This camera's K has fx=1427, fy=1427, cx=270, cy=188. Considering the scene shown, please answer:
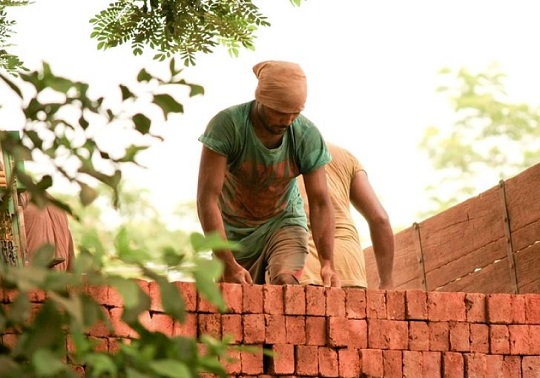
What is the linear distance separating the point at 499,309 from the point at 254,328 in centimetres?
114

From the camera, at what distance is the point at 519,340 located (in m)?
6.09

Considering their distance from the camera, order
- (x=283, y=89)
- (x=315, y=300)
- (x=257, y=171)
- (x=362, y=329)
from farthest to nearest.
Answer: (x=257, y=171) → (x=283, y=89) → (x=362, y=329) → (x=315, y=300)

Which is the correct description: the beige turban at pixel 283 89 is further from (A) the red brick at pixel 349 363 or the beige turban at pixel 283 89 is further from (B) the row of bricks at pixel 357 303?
(A) the red brick at pixel 349 363

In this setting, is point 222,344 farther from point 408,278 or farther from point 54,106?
point 408,278

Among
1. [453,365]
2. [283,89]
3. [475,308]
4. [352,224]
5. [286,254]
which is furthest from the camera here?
[352,224]

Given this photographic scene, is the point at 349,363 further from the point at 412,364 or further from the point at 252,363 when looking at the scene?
the point at 252,363

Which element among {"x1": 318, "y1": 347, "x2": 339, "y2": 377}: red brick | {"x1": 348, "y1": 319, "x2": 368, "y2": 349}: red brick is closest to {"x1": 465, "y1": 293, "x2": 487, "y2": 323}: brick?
{"x1": 348, "y1": 319, "x2": 368, "y2": 349}: red brick

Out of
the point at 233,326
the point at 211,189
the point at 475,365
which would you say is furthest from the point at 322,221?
the point at 233,326

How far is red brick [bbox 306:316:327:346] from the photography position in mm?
5738

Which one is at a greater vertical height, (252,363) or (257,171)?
(257,171)

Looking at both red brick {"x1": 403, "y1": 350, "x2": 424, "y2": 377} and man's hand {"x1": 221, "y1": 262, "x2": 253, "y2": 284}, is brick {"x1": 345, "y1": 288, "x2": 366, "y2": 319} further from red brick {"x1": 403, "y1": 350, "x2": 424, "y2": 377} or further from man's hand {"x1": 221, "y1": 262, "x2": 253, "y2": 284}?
man's hand {"x1": 221, "y1": 262, "x2": 253, "y2": 284}

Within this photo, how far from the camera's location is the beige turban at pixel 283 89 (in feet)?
20.3

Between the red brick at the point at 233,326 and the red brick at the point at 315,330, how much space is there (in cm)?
30

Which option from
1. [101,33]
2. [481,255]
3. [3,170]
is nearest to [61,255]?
[3,170]
